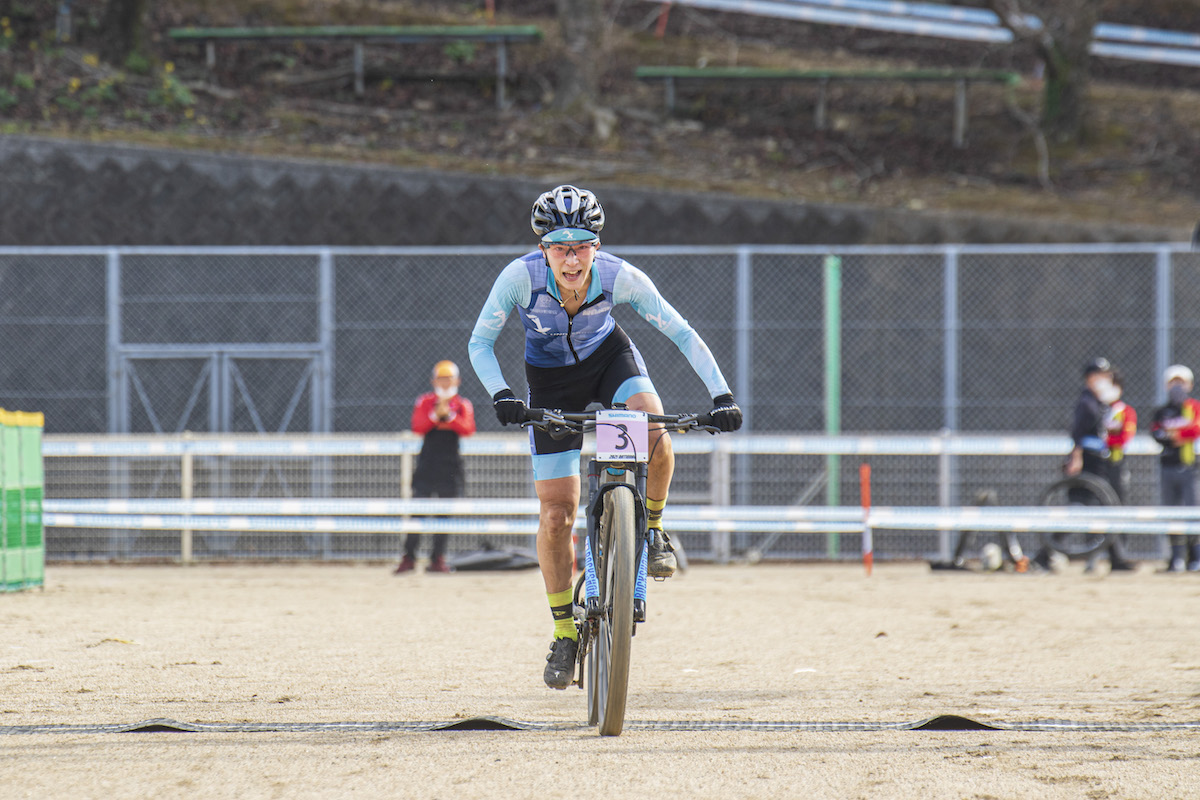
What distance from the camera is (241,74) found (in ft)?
76.8

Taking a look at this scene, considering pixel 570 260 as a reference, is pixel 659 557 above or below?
below

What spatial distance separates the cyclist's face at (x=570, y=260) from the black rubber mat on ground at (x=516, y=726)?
1.65 m

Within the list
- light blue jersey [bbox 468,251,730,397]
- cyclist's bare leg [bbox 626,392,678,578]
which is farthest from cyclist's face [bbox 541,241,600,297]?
cyclist's bare leg [bbox 626,392,678,578]

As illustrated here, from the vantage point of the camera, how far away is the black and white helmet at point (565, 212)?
5.40 meters

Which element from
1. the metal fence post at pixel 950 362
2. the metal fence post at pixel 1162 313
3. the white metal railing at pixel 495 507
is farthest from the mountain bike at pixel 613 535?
the metal fence post at pixel 1162 313

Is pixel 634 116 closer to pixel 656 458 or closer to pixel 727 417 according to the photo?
pixel 656 458

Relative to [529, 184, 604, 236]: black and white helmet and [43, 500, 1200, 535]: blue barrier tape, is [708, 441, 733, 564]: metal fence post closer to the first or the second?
[43, 500, 1200, 535]: blue barrier tape

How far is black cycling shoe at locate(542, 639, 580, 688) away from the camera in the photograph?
562cm

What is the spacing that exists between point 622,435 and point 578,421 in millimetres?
173

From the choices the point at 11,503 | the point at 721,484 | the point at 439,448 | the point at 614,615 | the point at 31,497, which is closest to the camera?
the point at 614,615

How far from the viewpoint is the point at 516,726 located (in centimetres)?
516

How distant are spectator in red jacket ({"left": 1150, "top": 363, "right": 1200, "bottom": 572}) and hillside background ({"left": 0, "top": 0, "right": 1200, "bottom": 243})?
17.7 ft

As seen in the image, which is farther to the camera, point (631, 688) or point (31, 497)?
point (31, 497)

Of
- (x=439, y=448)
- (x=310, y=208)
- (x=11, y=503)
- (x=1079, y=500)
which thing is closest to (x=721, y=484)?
(x=439, y=448)
